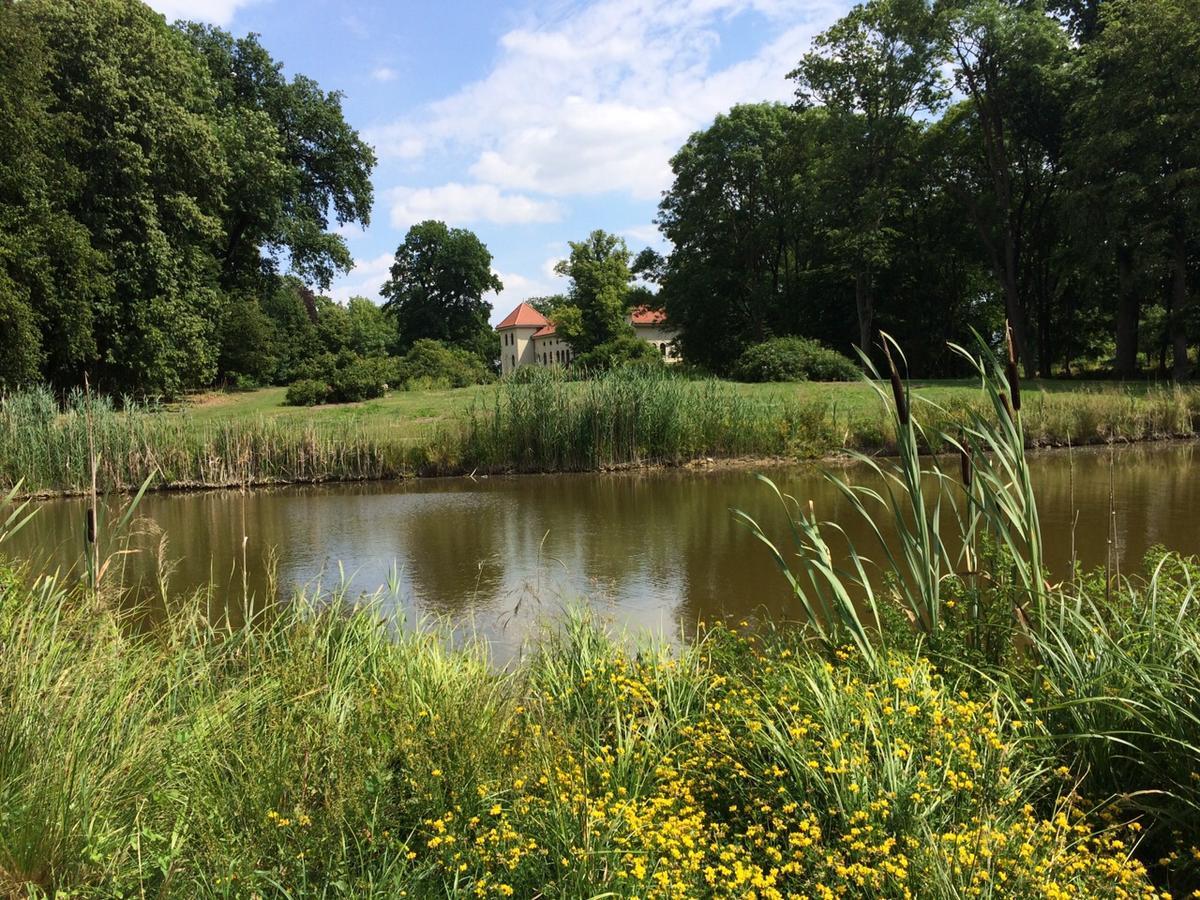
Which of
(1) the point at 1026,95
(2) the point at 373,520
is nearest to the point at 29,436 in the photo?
(2) the point at 373,520

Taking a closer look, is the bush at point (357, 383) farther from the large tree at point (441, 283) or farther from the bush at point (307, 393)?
the large tree at point (441, 283)

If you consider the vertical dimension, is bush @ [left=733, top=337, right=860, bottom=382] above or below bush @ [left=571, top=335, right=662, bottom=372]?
below

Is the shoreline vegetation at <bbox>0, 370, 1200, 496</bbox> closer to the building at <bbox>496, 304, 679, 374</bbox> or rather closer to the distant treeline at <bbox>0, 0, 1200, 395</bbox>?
the distant treeline at <bbox>0, 0, 1200, 395</bbox>

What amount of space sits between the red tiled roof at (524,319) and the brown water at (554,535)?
237ft

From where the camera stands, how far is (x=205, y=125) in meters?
27.1

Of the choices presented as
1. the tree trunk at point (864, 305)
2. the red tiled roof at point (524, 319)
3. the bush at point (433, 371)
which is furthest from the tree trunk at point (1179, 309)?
the red tiled roof at point (524, 319)

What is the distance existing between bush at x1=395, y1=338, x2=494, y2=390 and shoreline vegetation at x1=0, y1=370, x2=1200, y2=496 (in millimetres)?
12732

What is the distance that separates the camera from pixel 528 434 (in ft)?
58.2

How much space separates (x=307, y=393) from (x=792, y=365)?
50.6 ft

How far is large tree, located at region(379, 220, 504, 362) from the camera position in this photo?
66.4 meters

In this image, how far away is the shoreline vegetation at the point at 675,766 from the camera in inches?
95.7

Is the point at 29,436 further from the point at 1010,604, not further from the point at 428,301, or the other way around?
the point at 428,301

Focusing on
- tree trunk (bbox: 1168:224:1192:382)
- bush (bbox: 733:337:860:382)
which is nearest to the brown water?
tree trunk (bbox: 1168:224:1192:382)

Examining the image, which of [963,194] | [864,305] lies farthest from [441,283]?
[963,194]
